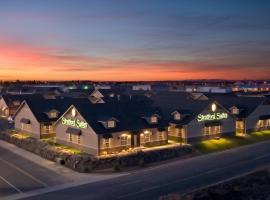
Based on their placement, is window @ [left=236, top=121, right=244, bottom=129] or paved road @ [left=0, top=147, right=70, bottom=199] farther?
window @ [left=236, top=121, right=244, bottom=129]

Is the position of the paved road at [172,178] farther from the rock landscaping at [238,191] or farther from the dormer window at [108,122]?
the dormer window at [108,122]

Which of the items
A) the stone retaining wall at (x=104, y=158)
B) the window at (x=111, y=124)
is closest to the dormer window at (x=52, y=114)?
the stone retaining wall at (x=104, y=158)

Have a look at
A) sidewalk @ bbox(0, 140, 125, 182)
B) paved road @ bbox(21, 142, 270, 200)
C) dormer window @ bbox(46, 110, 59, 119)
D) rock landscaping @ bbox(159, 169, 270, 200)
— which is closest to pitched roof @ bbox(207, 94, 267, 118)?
paved road @ bbox(21, 142, 270, 200)

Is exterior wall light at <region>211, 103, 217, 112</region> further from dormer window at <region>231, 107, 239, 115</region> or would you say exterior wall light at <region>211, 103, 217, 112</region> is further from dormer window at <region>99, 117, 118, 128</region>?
dormer window at <region>99, 117, 118, 128</region>

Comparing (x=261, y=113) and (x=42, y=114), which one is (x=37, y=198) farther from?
(x=261, y=113)

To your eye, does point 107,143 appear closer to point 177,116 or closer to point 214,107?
point 177,116

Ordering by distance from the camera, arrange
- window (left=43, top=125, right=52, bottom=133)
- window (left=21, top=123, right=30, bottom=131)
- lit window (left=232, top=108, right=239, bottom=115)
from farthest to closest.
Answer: lit window (left=232, top=108, right=239, bottom=115)
window (left=21, top=123, right=30, bottom=131)
window (left=43, top=125, right=52, bottom=133)

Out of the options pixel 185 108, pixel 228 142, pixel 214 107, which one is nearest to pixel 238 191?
pixel 228 142
